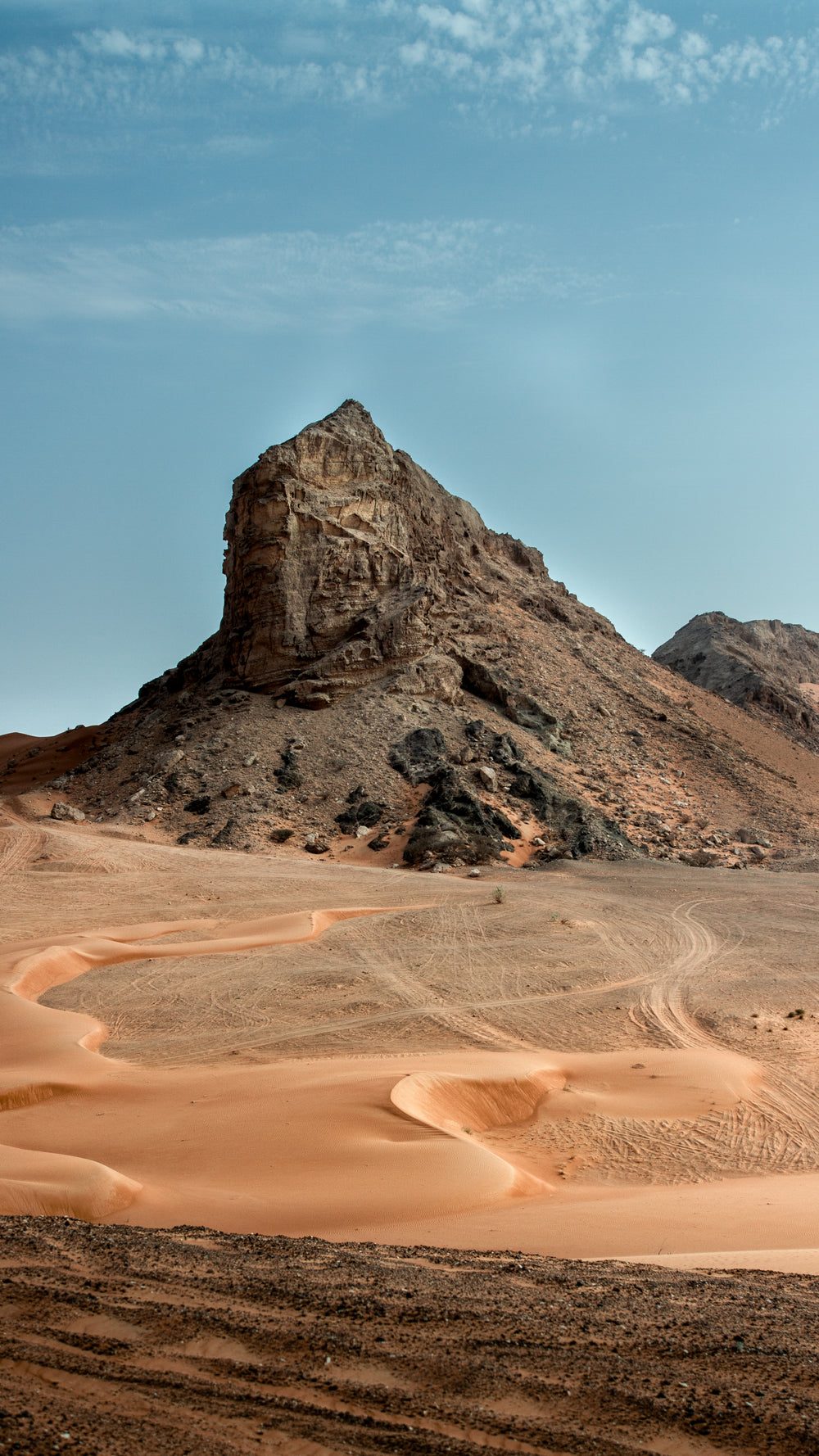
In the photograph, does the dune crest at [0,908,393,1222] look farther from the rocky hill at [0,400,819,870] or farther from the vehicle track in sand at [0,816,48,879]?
the rocky hill at [0,400,819,870]

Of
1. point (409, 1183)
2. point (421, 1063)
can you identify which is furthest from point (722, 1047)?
point (409, 1183)

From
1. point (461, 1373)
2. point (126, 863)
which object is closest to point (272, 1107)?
point (461, 1373)

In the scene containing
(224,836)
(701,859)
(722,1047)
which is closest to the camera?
(722,1047)

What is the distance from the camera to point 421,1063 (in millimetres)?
9727

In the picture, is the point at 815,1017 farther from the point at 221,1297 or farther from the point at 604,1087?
the point at 221,1297

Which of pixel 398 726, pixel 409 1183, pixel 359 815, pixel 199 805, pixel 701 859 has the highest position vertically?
pixel 398 726

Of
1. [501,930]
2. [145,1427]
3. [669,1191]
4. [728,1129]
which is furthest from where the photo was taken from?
[501,930]

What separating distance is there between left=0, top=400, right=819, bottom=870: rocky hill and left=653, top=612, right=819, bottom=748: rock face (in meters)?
7.49

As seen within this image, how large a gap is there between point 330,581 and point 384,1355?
3267 cm

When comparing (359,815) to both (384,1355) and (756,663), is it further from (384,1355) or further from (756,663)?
(756,663)

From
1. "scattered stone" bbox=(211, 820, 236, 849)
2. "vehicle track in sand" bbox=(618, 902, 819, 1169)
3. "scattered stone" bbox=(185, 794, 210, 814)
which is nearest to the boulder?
"scattered stone" bbox=(185, 794, 210, 814)

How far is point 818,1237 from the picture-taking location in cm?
566

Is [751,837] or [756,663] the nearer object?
[751,837]

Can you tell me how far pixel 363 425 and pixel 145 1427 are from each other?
38564 millimetres
